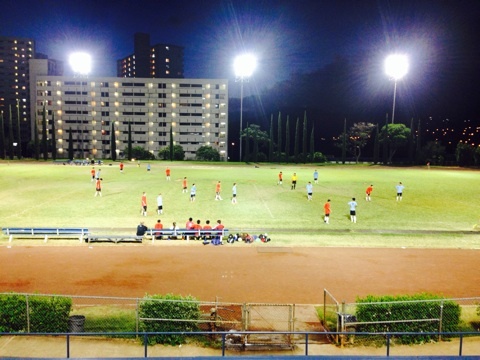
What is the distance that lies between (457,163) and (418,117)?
106ft

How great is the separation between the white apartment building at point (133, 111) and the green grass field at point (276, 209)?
240 ft

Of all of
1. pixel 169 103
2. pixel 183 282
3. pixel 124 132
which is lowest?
pixel 183 282

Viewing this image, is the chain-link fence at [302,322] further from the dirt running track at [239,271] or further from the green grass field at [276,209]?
the green grass field at [276,209]

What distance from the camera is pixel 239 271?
17.6 m

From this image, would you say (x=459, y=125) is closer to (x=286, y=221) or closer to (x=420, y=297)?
(x=286, y=221)

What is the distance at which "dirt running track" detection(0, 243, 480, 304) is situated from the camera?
15.3 metres

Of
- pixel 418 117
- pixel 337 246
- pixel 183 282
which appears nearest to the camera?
pixel 183 282

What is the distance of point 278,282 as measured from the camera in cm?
1619

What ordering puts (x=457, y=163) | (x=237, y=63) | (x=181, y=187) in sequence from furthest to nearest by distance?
(x=457, y=163) < (x=237, y=63) < (x=181, y=187)

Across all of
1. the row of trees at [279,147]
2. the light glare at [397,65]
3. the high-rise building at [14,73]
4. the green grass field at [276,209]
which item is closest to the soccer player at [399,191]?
the green grass field at [276,209]

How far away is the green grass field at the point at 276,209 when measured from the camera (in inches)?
993

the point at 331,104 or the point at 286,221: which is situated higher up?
the point at 331,104

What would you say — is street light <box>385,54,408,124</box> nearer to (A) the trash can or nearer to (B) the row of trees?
(B) the row of trees

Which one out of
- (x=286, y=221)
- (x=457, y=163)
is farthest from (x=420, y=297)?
(x=457, y=163)
